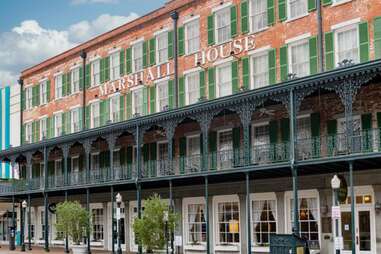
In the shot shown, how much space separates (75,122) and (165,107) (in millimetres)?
11024

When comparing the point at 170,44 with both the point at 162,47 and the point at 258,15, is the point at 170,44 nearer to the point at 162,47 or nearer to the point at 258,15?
the point at 162,47

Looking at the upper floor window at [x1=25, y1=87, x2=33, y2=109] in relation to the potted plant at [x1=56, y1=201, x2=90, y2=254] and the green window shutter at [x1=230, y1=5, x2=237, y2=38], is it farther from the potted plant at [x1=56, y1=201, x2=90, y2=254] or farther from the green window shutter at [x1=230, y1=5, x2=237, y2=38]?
the green window shutter at [x1=230, y1=5, x2=237, y2=38]

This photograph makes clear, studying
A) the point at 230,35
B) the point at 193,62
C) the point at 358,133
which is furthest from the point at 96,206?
the point at 358,133

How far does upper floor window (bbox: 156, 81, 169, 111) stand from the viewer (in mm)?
36719

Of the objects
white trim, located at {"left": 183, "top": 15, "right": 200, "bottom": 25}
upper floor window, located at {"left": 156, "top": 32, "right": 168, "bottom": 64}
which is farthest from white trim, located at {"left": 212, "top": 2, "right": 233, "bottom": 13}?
upper floor window, located at {"left": 156, "top": 32, "right": 168, "bottom": 64}

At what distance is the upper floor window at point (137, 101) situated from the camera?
38769mm

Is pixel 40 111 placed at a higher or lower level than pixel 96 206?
higher

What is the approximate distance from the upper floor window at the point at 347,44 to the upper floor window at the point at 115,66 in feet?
Result: 55.1

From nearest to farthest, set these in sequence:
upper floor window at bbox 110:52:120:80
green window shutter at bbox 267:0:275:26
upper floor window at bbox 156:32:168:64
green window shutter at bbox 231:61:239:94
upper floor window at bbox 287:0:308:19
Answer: upper floor window at bbox 287:0:308:19, green window shutter at bbox 267:0:275:26, green window shutter at bbox 231:61:239:94, upper floor window at bbox 156:32:168:64, upper floor window at bbox 110:52:120:80

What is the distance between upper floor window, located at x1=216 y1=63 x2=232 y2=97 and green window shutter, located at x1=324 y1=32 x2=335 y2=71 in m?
6.07

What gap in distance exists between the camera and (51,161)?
4703 cm

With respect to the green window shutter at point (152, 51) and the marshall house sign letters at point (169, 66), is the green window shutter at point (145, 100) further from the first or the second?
the green window shutter at point (152, 51)

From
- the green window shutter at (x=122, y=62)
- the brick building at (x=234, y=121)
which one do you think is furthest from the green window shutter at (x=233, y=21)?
the green window shutter at (x=122, y=62)

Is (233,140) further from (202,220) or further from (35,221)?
(35,221)
